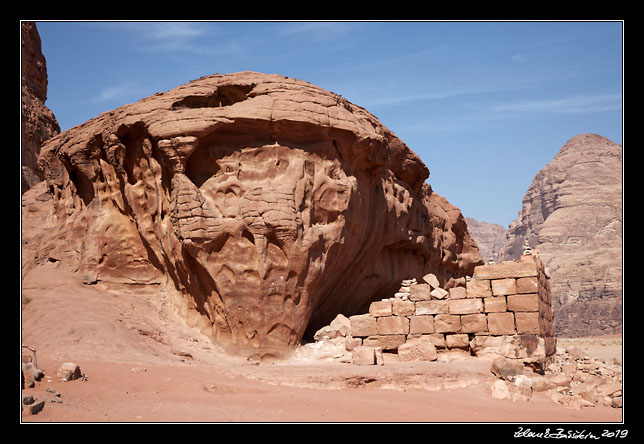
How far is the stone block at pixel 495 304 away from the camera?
13383mm

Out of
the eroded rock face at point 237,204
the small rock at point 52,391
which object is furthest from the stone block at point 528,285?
the small rock at point 52,391

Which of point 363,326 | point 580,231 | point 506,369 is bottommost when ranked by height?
point 506,369

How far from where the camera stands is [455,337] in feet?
44.8

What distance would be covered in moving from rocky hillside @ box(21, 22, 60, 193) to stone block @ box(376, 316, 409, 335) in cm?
2036

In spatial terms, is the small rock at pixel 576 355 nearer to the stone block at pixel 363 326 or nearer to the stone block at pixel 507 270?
the stone block at pixel 507 270

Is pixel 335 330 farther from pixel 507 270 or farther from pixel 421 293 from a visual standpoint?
pixel 507 270

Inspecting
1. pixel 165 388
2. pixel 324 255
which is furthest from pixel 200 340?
pixel 165 388

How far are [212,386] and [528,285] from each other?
673 cm

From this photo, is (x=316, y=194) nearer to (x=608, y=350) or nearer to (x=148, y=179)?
(x=148, y=179)

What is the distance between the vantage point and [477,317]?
13.5 metres

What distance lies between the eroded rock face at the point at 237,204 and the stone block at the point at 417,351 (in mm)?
3008

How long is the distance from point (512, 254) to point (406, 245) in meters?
77.8

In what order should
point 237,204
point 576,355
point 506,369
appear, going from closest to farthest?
point 506,369, point 237,204, point 576,355

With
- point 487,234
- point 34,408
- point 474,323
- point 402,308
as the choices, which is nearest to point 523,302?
point 474,323
